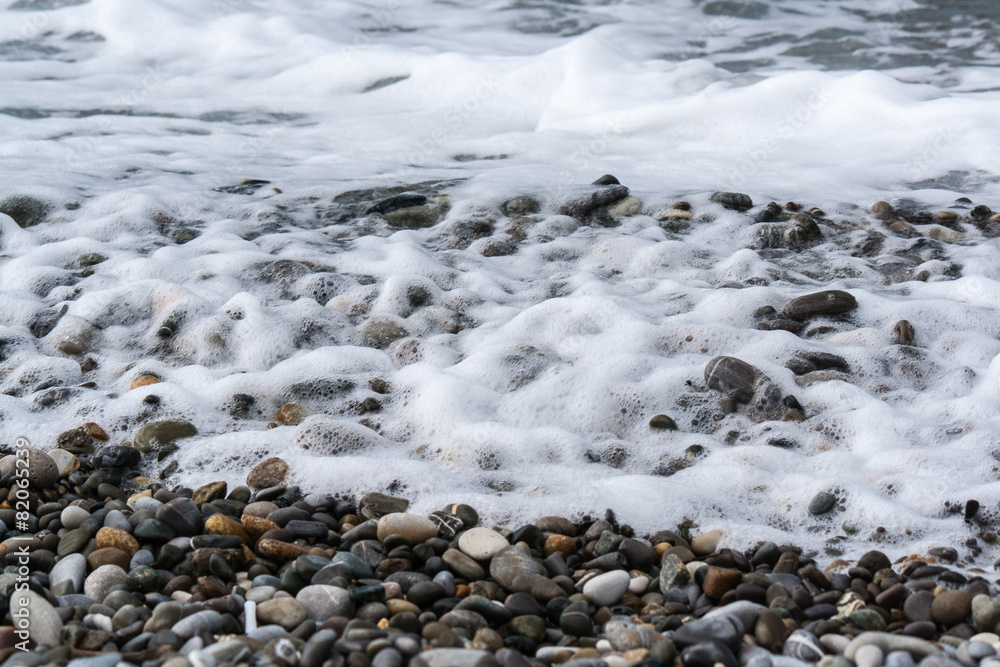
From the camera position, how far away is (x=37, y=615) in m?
1.84

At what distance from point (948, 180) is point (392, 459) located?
434 centimetres

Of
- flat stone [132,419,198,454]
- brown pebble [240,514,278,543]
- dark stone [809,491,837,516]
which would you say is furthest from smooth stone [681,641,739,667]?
flat stone [132,419,198,454]

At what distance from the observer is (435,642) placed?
177 cm

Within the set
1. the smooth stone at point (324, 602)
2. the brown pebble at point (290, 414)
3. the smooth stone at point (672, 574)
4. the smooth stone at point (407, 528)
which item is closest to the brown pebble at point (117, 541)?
the smooth stone at point (324, 602)

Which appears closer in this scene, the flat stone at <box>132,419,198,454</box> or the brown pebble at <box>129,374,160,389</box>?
the flat stone at <box>132,419,198,454</box>

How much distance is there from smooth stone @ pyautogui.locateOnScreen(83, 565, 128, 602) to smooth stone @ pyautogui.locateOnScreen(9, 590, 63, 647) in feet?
0.40

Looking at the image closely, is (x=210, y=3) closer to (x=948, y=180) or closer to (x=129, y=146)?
(x=129, y=146)

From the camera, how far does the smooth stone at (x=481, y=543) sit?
216cm

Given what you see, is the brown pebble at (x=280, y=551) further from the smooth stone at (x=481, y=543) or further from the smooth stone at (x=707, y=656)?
the smooth stone at (x=707, y=656)

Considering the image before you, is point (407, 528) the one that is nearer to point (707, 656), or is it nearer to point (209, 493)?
point (209, 493)

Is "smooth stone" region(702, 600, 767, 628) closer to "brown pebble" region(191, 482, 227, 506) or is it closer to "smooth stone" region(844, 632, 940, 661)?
"smooth stone" region(844, 632, 940, 661)

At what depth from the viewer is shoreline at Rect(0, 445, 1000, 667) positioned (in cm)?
174

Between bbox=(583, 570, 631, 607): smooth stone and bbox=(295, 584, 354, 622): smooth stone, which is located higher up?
bbox=(295, 584, 354, 622): smooth stone

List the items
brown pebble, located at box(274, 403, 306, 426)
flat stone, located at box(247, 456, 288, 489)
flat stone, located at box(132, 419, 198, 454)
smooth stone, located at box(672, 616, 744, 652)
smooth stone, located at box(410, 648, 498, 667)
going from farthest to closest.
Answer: brown pebble, located at box(274, 403, 306, 426)
flat stone, located at box(132, 419, 198, 454)
flat stone, located at box(247, 456, 288, 489)
smooth stone, located at box(672, 616, 744, 652)
smooth stone, located at box(410, 648, 498, 667)
